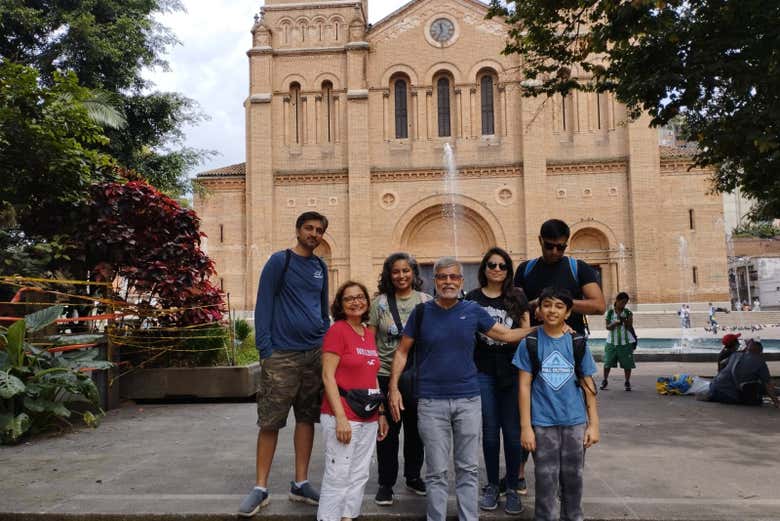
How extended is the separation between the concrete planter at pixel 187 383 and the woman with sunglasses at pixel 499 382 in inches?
206

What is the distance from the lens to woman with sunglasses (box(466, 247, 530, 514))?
13.5 ft

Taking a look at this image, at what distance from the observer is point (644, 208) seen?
2622 centimetres

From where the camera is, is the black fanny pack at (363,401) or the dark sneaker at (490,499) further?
the dark sneaker at (490,499)

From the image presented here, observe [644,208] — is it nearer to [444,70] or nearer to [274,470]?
[444,70]

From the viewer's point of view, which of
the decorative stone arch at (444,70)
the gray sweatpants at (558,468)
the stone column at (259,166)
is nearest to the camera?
the gray sweatpants at (558,468)

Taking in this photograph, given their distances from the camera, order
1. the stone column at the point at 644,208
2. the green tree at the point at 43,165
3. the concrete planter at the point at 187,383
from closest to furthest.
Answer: the green tree at the point at 43,165
the concrete planter at the point at 187,383
the stone column at the point at 644,208

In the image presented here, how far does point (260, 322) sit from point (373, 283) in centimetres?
2318

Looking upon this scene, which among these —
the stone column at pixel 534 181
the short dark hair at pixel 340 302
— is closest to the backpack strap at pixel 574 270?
the short dark hair at pixel 340 302

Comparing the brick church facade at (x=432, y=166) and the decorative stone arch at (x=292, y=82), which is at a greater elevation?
the decorative stone arch at (x=292, y=82)

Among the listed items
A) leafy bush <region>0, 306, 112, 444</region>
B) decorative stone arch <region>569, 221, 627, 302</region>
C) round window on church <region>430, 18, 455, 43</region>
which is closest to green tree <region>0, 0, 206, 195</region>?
leafy bush <region>0, 306, 112, 444</region>

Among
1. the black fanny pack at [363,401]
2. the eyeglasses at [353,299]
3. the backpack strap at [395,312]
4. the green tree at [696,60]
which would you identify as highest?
the green tree at [696,60]

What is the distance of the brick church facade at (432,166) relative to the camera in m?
26.5

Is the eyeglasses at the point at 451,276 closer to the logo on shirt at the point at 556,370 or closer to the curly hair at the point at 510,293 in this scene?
the curly hair at the point at 510,293

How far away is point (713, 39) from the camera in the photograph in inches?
303
